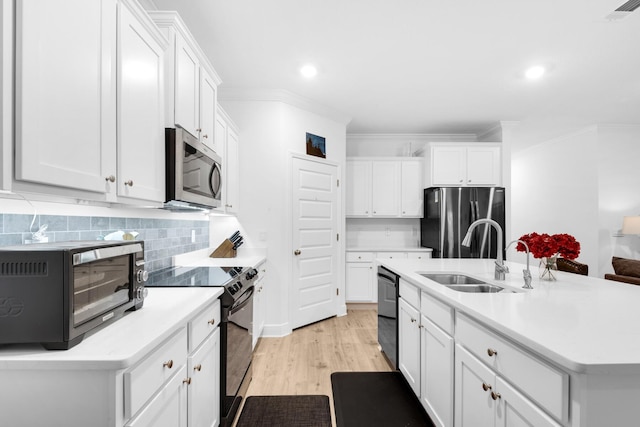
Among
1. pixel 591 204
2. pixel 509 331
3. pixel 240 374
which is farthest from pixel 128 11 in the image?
pixel 591 204

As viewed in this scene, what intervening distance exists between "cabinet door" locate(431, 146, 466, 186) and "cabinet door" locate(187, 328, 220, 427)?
13.0ft

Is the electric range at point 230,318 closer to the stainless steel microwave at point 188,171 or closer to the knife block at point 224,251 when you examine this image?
the stainless steel microwave at point 188,171

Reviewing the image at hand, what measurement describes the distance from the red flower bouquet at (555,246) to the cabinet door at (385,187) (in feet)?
10.5

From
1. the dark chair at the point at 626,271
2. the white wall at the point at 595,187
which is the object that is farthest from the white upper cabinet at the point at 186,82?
the white wall at the point at 595,187

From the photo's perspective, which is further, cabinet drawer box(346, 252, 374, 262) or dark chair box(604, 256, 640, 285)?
cabinet drawer box(346, 252, 374, 262)

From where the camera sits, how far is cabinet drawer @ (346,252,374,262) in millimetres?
4848

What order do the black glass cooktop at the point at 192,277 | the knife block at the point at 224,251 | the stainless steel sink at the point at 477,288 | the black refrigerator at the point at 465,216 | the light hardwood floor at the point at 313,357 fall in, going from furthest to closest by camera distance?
the black refrigerator at the point at 465,216, the knife block at the point at 224,251, the light hardwood floor at the point at 313,357, the stainless steel sink at the point at 477,288, the black glass cooktop at the point at 192,277

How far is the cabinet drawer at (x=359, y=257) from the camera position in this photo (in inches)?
191

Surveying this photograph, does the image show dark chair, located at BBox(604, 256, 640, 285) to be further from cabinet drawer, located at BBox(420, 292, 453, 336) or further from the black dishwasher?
cabinet drawer, located at BBox(420, 292, 453, 336)

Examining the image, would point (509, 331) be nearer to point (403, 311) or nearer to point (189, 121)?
point (403, 311)

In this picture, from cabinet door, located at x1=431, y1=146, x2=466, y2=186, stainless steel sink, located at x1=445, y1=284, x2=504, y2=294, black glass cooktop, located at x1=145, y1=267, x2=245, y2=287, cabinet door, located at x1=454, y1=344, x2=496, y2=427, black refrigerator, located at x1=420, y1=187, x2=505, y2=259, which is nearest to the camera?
cabinet door, located at x1=454, y1=344, x2=496, y2=427

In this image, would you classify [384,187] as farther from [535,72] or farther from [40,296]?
[40,296]

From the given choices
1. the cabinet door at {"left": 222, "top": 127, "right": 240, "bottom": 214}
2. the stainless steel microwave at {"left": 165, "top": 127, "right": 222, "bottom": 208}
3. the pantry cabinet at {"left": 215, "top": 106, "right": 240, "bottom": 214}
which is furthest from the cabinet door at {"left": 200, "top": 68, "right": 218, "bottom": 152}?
the cabinet door at {"left": 222, "top": 127, "right": 240, "bottom": 214}

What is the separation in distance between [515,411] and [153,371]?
1.26m
